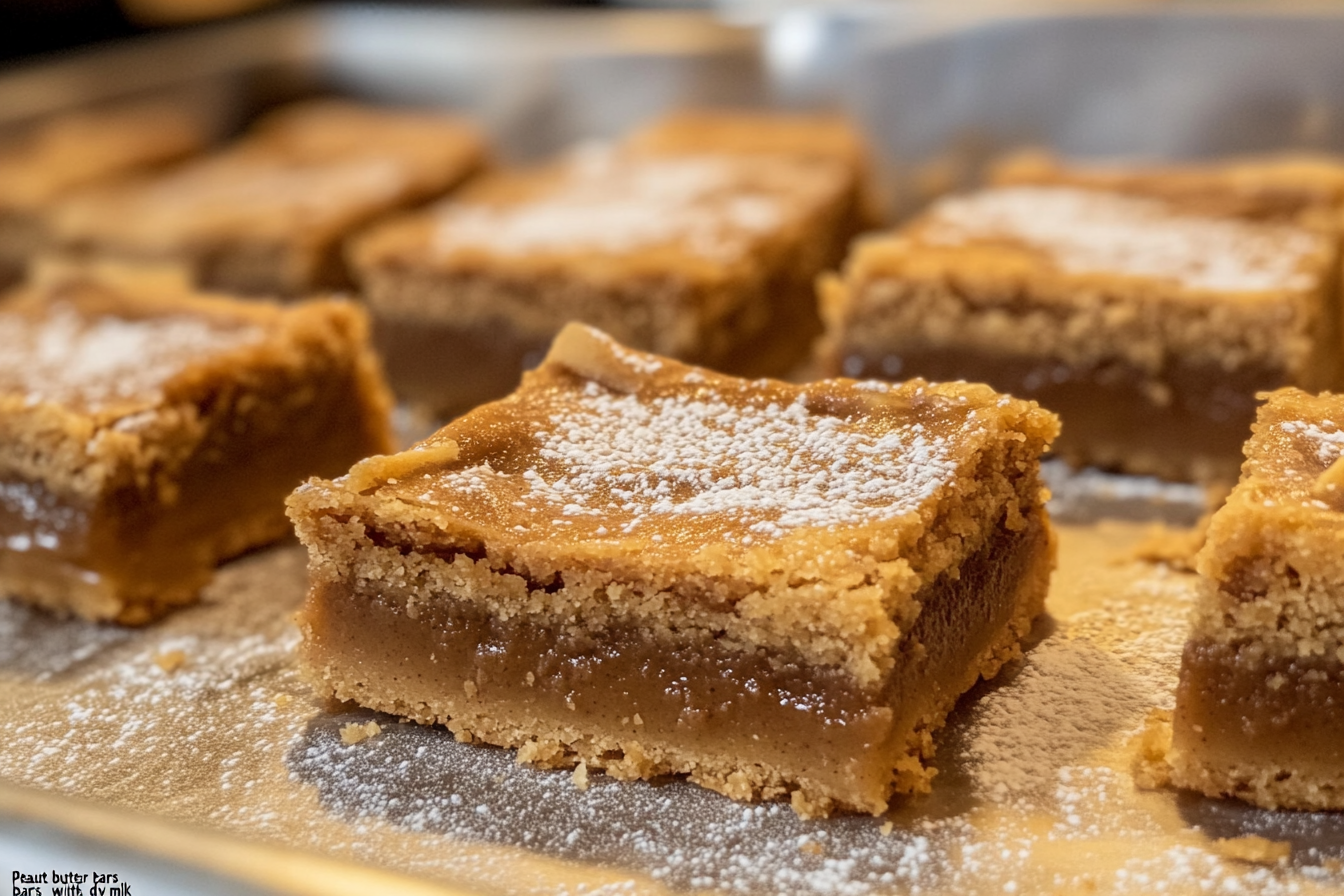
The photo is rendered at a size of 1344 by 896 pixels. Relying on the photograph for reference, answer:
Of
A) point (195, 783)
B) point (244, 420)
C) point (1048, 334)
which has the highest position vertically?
point (1048, 334)

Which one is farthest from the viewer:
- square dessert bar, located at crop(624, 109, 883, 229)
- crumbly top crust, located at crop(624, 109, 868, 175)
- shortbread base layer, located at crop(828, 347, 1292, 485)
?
crumbly top crust, located at crop(624, 109, 868, 175)

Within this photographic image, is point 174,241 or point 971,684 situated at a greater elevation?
point 174,241

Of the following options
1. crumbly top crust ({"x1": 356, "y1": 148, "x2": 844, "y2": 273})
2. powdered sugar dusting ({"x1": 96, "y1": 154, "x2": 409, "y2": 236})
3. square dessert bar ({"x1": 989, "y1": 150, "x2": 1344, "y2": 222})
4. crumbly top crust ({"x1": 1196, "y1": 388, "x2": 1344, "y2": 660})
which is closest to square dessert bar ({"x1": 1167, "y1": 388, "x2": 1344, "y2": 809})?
crumbly top crust ({"x1": 1196, "y1": 388, "x2": 1344, "y2": 660})

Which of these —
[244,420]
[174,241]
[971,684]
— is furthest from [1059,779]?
[174,241]

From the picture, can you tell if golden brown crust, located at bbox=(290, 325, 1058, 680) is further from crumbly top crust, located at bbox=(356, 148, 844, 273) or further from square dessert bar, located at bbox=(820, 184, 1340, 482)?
crumbly top crust, located at bbox=(356, 148, 844, 273)

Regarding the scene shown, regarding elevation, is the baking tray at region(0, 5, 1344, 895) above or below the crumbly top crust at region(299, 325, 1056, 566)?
below

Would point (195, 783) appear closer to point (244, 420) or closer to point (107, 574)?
point (107, 574)

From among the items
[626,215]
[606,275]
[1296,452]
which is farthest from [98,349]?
[1296,452]

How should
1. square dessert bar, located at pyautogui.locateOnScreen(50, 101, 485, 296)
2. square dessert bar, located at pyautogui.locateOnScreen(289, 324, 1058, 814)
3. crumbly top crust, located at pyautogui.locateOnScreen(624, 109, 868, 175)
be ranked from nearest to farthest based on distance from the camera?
square dessert bar, located at pyautogui.locateOnScreen(289, 324, 1058, 814) < square dessert bar, located at pyautogui.locateOnScreen(50, 101, 485, 296) < crumbly top crust, located at pyautogui.locateOnScreen(624, 109, 868, 175)
